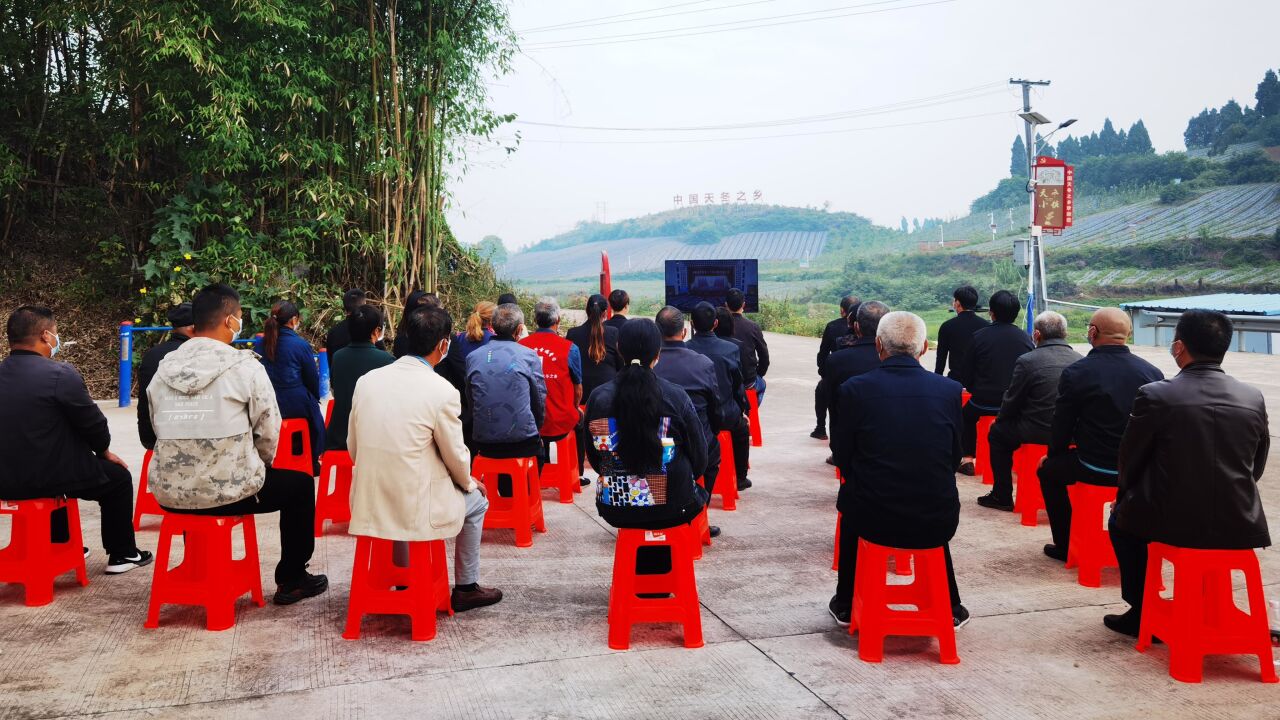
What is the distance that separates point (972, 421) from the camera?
6.04m

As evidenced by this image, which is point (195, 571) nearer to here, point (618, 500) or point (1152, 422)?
point (618, 500)

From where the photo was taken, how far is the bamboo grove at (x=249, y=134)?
368 inches

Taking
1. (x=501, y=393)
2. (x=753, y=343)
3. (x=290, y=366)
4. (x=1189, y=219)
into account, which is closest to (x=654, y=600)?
(x=501, y=393)

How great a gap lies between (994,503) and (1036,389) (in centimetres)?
83

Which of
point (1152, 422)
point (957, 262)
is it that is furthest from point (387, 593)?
point (957, 262)

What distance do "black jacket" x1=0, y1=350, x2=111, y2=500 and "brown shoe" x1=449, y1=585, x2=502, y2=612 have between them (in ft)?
5.21

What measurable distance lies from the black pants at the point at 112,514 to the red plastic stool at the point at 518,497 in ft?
5.13

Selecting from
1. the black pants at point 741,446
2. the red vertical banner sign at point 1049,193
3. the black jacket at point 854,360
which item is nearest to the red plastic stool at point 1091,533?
the black jacket at point 854,360

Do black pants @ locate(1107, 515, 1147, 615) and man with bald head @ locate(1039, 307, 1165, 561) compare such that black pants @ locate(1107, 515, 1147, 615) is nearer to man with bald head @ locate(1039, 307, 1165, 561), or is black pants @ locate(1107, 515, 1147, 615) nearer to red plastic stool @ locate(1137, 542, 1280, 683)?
red plastic stool @ locate(1137, 542, 1280, 683)

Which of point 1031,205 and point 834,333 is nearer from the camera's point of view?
point 834,333

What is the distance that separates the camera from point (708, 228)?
8719cm

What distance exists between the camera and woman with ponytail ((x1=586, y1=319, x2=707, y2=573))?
10.9 feet

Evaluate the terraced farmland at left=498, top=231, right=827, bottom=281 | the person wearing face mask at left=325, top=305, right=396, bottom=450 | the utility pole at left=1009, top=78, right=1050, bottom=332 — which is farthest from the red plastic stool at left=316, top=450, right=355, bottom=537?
the terraced farmland at left=498, top=231, right=827, bottom=281

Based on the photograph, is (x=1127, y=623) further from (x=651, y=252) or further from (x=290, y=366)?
(x=651, y=252)
